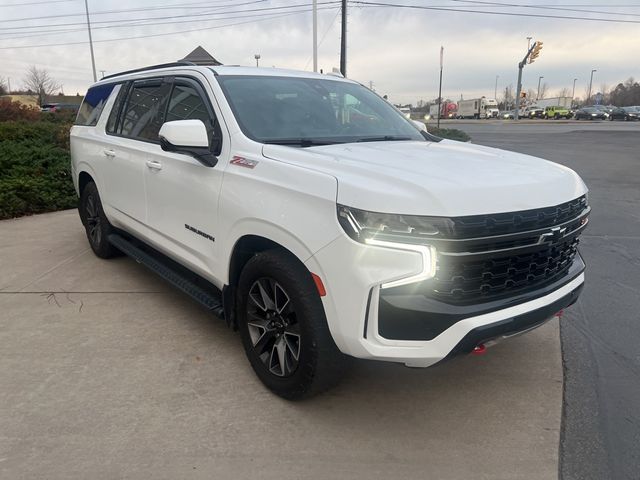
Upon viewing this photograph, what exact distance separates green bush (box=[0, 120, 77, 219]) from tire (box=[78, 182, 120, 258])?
3108mm

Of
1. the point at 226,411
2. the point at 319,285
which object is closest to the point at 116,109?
the point at 226,411

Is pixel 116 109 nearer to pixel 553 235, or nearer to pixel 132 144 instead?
pixel 132 144

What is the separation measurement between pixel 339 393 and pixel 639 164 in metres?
15.2

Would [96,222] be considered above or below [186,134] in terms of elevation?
below

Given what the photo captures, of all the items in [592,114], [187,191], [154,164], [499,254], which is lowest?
[592,114]

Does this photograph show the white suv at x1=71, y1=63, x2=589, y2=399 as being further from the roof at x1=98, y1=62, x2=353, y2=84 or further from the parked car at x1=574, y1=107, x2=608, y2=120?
the parked car at x1=574, y1=107, x2=608, y2=120

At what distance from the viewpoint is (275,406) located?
3076 mm

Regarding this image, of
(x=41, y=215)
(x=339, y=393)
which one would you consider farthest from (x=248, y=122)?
(x=41, y=215)

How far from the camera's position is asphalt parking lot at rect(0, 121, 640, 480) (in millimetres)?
2605

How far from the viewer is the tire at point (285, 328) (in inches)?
107

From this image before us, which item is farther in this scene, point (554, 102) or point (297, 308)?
point (554, 102)

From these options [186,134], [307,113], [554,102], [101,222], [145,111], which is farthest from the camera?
[554,102]

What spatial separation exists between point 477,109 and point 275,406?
79400 millimetres

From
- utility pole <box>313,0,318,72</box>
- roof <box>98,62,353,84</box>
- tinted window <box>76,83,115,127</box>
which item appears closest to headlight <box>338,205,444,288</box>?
roof <box>98,62,353,84</box>
